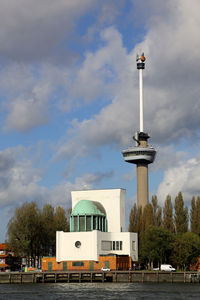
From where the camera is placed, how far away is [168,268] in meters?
116

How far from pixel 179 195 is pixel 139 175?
27.0 meters

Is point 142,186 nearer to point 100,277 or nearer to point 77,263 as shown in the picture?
point 77,263

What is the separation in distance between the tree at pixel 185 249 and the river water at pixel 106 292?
2375 centimetres

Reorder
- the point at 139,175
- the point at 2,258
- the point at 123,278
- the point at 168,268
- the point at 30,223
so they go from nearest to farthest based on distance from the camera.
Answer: the point at 123,278
the point at 168,268
the point at 30,223
the point at 2,258
the point at 139,175

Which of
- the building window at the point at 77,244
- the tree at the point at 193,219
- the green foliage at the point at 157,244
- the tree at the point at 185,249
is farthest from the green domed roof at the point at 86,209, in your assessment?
the tree at the point at 193,219

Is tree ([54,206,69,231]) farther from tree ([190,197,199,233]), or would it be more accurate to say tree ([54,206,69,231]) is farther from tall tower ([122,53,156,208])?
tree ([190,197,199,233])

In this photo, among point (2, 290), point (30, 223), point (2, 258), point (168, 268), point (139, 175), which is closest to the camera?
point (2, 290)

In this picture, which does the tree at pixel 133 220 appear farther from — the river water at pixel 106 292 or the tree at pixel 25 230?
the river water at pixel 106 292

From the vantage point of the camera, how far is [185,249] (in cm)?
11775

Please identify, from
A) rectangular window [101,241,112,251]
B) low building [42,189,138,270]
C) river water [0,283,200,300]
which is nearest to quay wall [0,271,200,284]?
low building [42,189,138,270]

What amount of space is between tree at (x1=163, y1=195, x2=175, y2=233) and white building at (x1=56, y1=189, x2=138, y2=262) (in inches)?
349

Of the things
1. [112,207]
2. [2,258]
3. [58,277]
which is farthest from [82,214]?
[2,258]

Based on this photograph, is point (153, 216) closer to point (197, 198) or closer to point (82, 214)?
point (197, 198)

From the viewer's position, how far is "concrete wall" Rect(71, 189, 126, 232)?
13038 centimetres
